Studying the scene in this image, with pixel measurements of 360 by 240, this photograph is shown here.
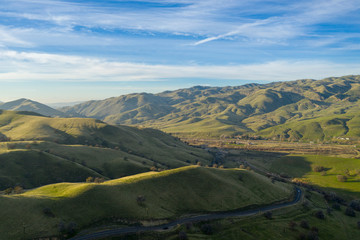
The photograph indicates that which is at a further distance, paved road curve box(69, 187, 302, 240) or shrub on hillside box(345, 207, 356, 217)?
shrub on hillside box(345, 207, 356, 217)

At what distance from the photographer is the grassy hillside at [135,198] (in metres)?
86.5

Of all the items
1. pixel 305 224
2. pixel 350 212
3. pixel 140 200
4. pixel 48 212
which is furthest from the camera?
pixel 350 212

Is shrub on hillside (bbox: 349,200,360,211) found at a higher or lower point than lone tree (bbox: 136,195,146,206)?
lower

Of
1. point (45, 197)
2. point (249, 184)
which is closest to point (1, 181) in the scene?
point (45, 197)

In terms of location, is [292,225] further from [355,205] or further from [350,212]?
[355,205]

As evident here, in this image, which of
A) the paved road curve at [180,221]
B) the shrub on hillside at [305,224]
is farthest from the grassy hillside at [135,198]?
the shrub on hillside at [305,224]

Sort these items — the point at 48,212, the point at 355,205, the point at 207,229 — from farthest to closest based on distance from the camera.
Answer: the point at 355,205 < the point at 207,229 < the point at 48,212

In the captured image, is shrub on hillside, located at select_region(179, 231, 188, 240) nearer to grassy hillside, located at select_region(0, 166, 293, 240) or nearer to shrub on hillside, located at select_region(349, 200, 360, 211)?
grassy hillside, located at select_region(0, 166, 293, 240)

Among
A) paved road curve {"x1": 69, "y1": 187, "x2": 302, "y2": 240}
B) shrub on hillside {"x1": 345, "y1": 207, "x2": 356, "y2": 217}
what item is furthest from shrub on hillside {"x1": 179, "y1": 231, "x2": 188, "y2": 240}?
shrub on hillside {"x1": 345, "y1": 207, "x2": 356, "y2": 217}

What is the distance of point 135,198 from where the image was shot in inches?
4343

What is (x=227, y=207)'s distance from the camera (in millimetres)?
119688

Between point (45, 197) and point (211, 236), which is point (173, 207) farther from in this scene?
point (45, 197)

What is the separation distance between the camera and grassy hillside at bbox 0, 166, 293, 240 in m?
86.5

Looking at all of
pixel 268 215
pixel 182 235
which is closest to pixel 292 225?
pixel 268 215
